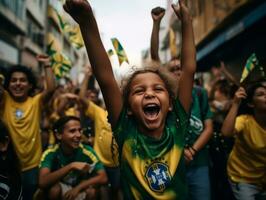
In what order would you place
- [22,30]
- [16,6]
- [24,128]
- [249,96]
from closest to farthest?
[249,96]
[24,128]
[16,6]
[22,30]

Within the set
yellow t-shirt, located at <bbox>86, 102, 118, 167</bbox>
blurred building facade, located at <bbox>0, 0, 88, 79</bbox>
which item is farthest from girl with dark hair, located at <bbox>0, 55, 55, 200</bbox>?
blurred building facade, located at <bbox>0, 0, 88, 79</bbox>

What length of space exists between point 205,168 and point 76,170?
129 cm

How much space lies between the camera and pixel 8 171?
2809mm

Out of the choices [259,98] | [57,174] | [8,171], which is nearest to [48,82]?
[57,174]

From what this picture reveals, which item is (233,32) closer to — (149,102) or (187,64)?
(187,64)

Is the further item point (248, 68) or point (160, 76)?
point (248, 68)

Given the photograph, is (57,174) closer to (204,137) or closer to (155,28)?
(204,137)

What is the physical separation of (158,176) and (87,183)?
1884 millimetres

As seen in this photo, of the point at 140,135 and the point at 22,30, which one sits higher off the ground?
the point at 22,30

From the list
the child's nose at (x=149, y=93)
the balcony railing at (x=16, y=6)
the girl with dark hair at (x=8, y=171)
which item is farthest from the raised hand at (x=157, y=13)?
the balcony railing at (x=16, y=6)

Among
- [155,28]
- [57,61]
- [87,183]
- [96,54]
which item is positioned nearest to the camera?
[96,54]

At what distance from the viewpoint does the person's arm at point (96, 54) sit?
1809mm

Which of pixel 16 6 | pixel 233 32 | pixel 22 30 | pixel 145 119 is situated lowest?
pixel 145 119

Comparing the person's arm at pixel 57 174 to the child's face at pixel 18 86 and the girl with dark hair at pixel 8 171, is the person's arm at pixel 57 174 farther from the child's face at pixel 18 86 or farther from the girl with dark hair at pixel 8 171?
the child's face at pixel 18 86
